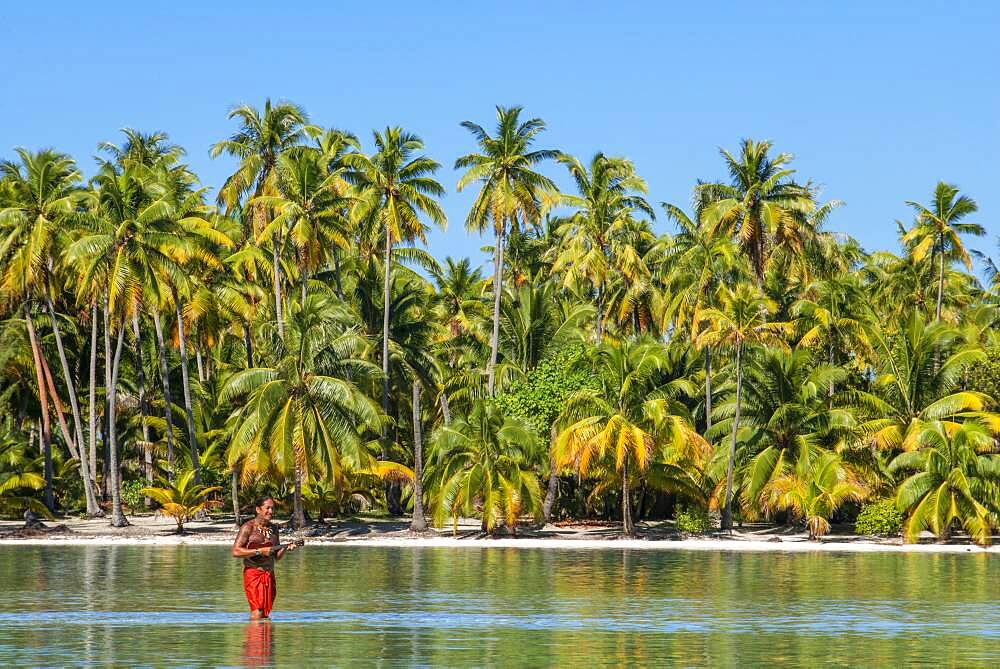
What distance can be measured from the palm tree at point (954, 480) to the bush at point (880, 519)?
220cm

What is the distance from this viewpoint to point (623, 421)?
5050cm

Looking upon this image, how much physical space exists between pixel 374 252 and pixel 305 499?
17.5 m

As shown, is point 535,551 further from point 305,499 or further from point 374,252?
point 374,252

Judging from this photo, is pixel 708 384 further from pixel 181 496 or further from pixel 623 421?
pixel 181 496

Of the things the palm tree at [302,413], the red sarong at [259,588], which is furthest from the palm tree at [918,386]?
the red sarong at [259,588]

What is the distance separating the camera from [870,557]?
4559 centimetres

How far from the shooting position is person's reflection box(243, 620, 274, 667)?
19.4 meters

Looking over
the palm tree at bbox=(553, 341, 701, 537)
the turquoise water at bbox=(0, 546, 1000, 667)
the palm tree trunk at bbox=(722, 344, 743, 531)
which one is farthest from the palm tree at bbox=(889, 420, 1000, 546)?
the palm tree at bbox=(553, 341, 701, 537)

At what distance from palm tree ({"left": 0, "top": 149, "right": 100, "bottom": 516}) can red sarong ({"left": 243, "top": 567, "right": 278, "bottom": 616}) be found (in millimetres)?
34036

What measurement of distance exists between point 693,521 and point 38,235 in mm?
28056

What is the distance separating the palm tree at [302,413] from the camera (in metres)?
50.1

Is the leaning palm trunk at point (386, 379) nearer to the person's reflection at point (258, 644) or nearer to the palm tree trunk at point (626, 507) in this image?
the palm tree trunk at point (626, 507)

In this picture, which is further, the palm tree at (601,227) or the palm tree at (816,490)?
the palm tree at (601,227)

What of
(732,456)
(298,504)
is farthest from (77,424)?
(732,456)
